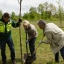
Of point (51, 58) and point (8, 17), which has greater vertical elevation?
point (8, 17)

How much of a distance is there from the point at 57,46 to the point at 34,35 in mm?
1228

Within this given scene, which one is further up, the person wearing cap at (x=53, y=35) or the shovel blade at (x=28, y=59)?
the person wearing cap at (x=53, y=35)

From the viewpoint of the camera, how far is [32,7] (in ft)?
209

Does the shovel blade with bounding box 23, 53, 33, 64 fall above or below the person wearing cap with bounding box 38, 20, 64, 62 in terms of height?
below

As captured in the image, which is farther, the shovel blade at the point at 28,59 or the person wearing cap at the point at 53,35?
the shovel blade at the point at 28,59

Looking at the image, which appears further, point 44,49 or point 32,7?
point 32,7

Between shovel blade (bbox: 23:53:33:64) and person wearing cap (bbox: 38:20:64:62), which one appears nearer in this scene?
person wearing cap (bbox: 38:20:64:62)

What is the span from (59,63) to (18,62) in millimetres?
1600

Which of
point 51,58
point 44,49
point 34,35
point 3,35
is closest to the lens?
point 3,35

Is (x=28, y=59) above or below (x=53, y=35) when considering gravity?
below

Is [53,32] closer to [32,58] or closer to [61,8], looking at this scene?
[32,58]

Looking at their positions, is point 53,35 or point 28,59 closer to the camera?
point 53,35

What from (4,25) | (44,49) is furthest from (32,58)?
(44,49)

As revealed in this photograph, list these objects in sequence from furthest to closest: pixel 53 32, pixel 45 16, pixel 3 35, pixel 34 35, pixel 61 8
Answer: pixel 45 16
pixel 61 8
pixel 34 35
pixel 3 35
pixel 53 32
